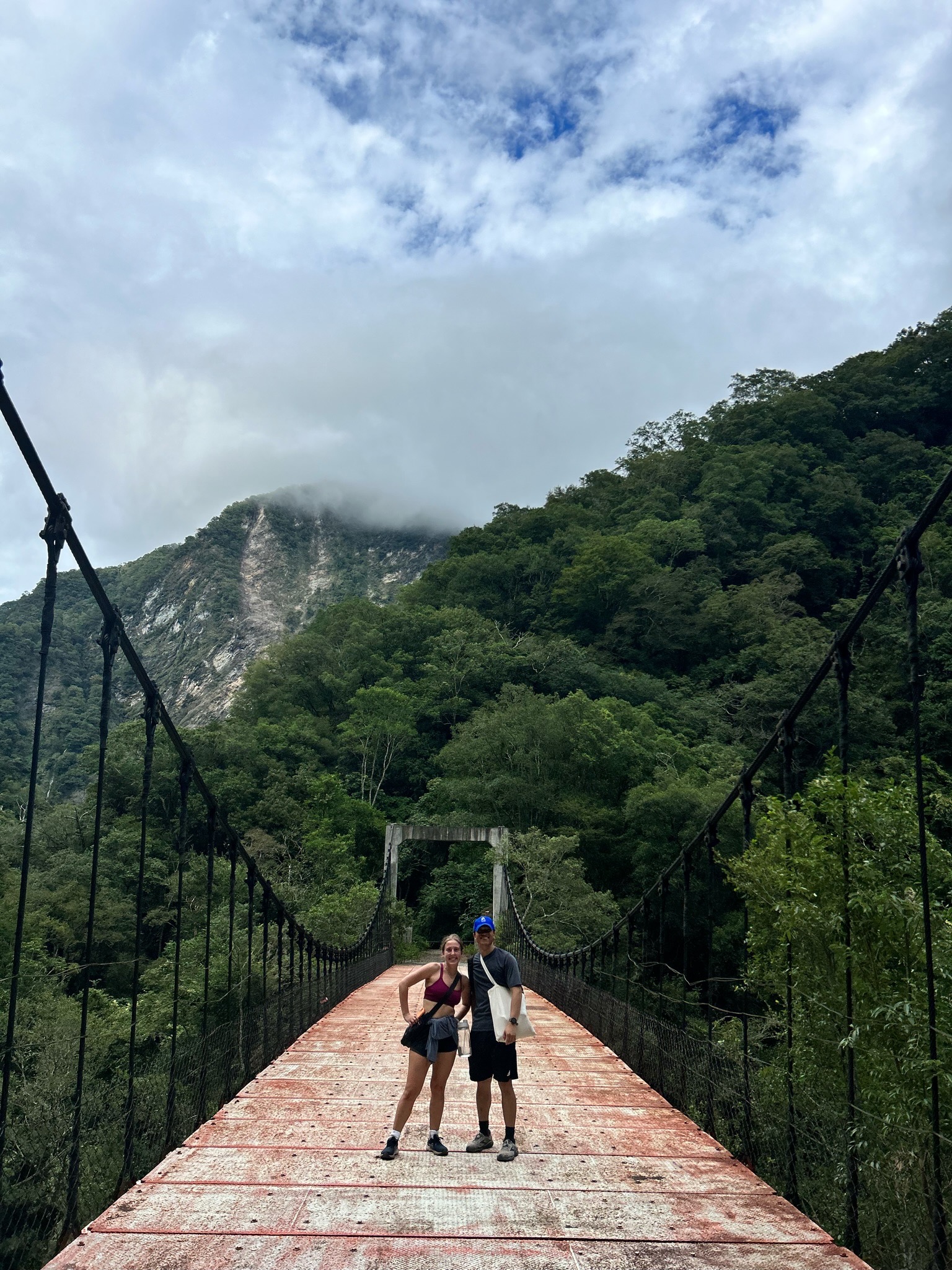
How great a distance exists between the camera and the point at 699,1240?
2.86 m

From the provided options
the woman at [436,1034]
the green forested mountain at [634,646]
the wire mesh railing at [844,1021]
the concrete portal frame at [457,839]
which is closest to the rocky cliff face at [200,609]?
the green forested mountain at [634,646]

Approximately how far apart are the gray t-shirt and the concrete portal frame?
1756cm

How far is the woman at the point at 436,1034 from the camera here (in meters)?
3.89

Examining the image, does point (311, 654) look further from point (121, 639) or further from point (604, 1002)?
point (121, 639)

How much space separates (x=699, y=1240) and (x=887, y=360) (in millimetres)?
50646

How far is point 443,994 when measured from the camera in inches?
159

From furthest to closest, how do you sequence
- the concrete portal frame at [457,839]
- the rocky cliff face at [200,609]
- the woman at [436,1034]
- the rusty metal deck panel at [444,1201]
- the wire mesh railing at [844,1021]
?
the rocky cliff face at [200,609]
the concrete portal frame at [457,839]
the woman at [436,1034]
the wire mesh railing at [844,1021]
the rusty metal deck panel at [444,1201]

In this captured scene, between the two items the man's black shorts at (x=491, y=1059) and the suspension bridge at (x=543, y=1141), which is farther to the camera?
the man's black shorts at (x=491, y=1059)

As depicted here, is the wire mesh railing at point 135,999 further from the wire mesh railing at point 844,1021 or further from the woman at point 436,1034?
the wire mesh railing at point 844,1021

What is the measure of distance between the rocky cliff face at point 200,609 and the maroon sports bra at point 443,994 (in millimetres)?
39711

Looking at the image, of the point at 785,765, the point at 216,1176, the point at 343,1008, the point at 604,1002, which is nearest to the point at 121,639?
the point at 216,1176

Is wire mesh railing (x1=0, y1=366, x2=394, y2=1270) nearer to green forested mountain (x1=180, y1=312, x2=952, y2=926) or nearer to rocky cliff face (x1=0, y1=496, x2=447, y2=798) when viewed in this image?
green forested mountain (x1=180, y1=312, x2=952, y2=926)

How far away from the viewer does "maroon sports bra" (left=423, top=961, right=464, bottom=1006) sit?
404 cm

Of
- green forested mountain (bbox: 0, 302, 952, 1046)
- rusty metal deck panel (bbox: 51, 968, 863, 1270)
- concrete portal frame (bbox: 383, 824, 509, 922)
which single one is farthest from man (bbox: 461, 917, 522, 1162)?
concrete portal frame (bbox: 383, 824, 509, 922)
